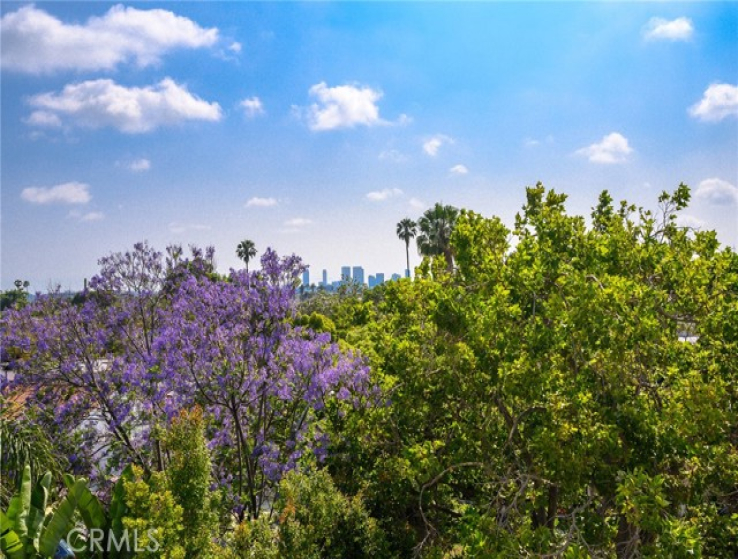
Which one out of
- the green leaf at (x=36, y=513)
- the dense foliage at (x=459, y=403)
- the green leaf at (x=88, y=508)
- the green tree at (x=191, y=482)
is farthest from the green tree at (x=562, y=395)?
the green leaf at (x=36, y=513)

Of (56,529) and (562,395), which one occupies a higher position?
(562,395)

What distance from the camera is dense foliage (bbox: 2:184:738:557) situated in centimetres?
645

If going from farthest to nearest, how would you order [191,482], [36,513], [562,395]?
[36,513] → [191,482] → [562,395]

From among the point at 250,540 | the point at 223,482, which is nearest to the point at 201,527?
the point at 250,540

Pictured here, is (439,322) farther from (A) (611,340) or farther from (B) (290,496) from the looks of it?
(B) (290,496)

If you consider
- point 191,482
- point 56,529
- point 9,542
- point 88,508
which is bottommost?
point 9,542

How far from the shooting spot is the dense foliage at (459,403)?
6.45 meters

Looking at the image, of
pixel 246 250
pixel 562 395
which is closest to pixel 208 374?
pixel 562 395

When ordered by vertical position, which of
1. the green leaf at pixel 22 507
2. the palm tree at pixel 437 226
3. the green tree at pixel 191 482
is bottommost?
the green leaf at pixel 22 507

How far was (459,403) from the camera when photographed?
9.02 meters

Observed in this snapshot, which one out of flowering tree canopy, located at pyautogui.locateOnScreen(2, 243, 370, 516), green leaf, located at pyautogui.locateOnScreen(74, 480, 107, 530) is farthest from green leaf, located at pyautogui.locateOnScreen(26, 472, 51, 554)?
flowering tree canopy, located at pyautogui.locateOnScreen(2, 243, 370, 516)

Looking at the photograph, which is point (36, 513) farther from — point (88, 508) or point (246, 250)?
point (246, 250)

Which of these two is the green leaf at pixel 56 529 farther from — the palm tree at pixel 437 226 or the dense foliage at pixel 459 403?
the palm tree at pixel 437 226

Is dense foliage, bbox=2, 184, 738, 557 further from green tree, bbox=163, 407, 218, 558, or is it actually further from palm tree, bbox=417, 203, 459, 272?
palm tree, bbox=417, 203, 459, 272
